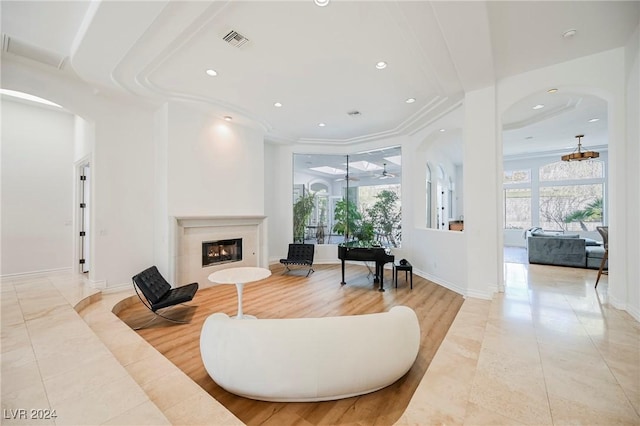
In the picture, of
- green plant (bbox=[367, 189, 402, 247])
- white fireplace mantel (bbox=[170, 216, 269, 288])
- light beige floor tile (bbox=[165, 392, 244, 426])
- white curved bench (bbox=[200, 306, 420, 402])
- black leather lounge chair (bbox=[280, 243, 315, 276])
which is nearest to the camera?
light beige floor tile (bbox=[165, 392, 244, 426])

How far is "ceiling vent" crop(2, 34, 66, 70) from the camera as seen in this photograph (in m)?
3.17

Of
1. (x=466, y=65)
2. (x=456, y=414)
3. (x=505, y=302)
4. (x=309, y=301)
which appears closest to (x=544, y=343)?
(x=505, y=302)

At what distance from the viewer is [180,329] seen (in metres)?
3.39

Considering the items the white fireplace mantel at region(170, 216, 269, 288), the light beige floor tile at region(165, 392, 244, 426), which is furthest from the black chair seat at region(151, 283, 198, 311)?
the light beige floor tile at region(165, 392, 244, 426)

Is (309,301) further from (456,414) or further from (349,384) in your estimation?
(456,414)

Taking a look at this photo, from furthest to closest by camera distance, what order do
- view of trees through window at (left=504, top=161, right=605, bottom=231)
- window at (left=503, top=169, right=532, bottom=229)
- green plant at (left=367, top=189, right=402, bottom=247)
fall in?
1. window at (left=503, top=169, right=532, bottom=229)
2. view of trees through window at (left=504, top=161, right=605, bottom=231)
3. green plant at (left=367, top=189, right=402, bottom=247)

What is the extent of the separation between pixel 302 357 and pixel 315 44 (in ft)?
11.2

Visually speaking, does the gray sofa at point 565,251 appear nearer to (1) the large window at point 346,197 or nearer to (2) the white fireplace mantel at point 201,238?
(1) the large window at point 346,197

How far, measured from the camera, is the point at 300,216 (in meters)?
7.79

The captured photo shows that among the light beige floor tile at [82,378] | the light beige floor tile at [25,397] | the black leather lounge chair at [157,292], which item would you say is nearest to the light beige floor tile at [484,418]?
the light beige floor tile at [82,378]

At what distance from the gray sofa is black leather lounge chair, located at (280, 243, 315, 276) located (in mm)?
5546

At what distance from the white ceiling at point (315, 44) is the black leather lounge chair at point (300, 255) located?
11.9 feet

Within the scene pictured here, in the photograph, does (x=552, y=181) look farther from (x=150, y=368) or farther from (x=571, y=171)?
(x=150, y=368)

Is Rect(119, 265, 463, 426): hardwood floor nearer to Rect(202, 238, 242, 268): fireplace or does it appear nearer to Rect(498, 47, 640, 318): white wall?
Rect(202, 238, 242, 268): fireplace
